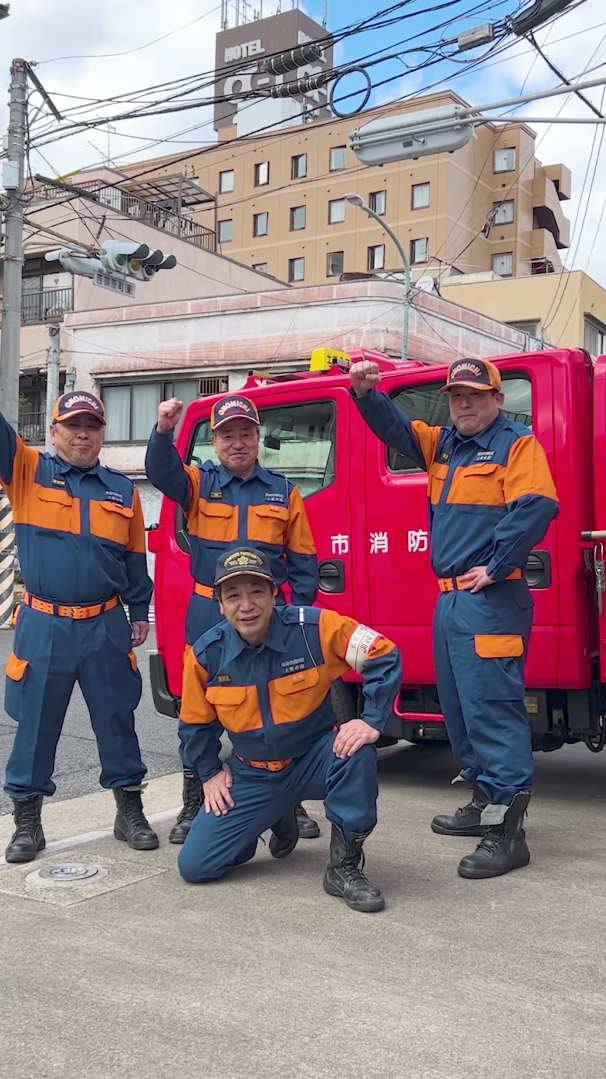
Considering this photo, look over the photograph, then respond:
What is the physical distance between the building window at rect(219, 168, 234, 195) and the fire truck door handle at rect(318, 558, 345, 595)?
50.9m

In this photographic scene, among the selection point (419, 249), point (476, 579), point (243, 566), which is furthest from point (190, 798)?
point (419, 249)

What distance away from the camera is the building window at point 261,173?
5206 cm

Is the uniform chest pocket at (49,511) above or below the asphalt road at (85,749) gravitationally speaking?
above

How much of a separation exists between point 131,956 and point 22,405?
1152 inches

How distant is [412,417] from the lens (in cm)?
585

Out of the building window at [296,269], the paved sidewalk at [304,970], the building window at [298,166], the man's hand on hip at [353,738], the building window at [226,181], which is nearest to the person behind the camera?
the paved sidewalk at [304,970]

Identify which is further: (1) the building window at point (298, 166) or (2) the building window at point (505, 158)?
(1) the building window at point (298, 166)

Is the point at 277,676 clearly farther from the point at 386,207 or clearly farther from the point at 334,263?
the point at 334,263

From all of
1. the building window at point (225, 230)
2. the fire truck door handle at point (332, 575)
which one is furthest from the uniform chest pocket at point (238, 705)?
the building window at point (225, 230)

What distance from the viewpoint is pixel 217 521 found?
5016mm

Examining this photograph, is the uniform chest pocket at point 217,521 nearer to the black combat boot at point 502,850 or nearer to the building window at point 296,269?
the black combat boot at point 502,850

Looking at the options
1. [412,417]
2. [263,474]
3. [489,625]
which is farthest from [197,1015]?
[412,417]

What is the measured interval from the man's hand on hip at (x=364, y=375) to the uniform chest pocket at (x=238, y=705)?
54.0 inches

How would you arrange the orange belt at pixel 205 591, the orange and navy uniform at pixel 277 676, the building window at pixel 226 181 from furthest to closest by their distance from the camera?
the building window at pixel 226 181 < the orange belt at pixel 205 591 < the orange and navy uniform at pixel 277 676
